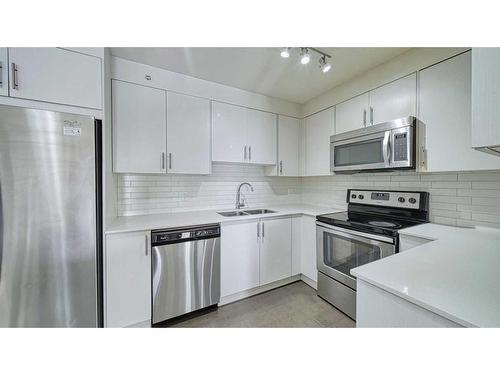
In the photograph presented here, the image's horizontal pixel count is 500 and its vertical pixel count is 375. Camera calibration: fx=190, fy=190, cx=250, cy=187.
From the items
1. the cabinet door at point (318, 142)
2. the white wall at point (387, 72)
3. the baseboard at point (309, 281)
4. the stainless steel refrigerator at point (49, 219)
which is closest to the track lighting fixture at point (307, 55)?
the white wall at point (387, 72)

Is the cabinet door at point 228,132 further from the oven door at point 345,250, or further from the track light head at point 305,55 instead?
the oven door at point 345,250

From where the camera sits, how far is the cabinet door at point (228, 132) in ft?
7.12

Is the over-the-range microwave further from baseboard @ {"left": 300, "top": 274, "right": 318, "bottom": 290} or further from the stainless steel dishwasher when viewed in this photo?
the stainless steel dishwasher

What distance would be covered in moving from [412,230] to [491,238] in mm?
396

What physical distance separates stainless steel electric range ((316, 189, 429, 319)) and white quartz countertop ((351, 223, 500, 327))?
464 millimetres

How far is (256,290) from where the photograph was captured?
7.09 ft

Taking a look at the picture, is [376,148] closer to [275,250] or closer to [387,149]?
[387,149]

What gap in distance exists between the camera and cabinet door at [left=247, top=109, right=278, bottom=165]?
94.1 inches

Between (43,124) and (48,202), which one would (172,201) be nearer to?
(48,202)

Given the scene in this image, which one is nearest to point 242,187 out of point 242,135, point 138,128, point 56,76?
point 242,135

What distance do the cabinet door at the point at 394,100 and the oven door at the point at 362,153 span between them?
0.19 metres

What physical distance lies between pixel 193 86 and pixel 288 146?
55.6 inches

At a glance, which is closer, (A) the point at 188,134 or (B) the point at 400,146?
(B) the point at 400,146

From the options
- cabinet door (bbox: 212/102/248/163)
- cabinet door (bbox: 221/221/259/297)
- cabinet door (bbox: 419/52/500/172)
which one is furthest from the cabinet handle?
cabinet door (bbox: 419/52/500/172)
